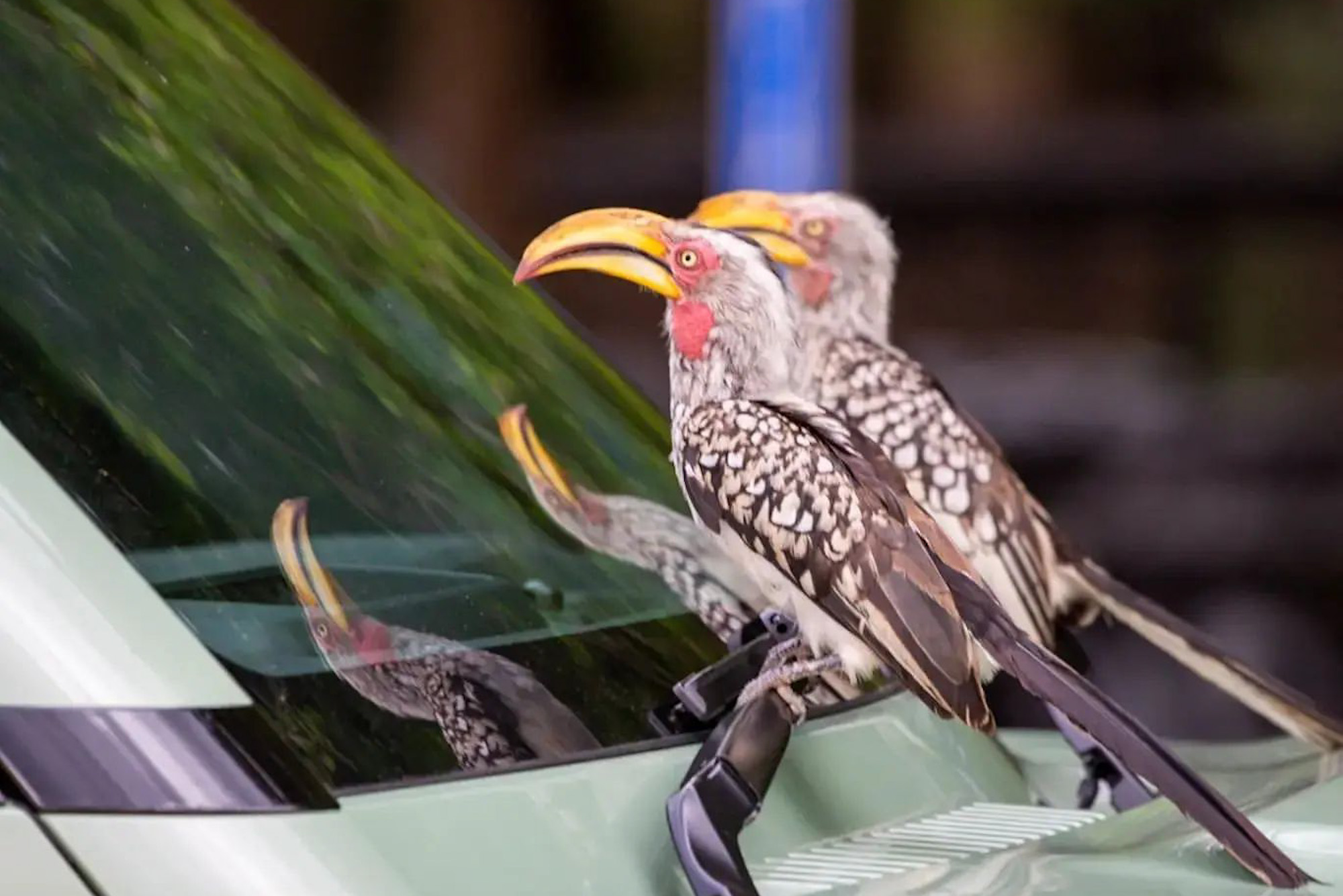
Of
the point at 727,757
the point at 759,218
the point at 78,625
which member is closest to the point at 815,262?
the point at 759,218

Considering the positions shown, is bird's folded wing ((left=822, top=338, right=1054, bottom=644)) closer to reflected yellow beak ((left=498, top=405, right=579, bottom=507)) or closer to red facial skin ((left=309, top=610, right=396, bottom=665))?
reflected yellow beak ((left=498, top=405, right=579, bottom=507))

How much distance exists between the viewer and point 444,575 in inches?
47.3

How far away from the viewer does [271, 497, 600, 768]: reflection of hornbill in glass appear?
106 cm

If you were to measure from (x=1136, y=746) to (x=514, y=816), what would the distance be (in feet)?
1.17

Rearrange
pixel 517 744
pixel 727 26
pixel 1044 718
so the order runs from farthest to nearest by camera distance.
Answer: pixel 727 26, pixel 1044 718, pixel 517 744

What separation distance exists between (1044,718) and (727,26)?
256 cm

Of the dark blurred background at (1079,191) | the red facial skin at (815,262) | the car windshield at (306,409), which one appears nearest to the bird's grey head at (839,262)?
the red facial skin at (815,262)

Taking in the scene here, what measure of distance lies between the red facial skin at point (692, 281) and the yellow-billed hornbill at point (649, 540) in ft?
0.51

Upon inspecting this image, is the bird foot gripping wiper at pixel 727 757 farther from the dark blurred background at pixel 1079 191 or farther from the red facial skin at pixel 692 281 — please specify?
the dark blurred background at pixel 1079 191

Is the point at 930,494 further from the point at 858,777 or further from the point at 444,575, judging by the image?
the point at 444,575

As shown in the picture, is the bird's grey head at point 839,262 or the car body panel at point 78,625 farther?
the bird's grey head at point 839,262

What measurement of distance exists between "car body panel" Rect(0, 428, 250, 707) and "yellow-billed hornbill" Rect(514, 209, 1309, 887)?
1.28 feet

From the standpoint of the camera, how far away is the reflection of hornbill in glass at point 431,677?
106 centimetres

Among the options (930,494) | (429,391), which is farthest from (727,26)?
(429,391)
